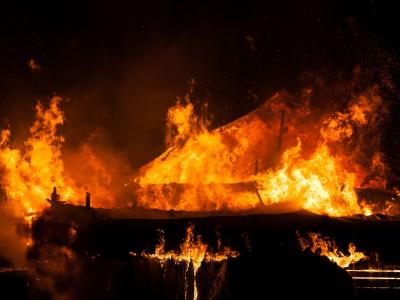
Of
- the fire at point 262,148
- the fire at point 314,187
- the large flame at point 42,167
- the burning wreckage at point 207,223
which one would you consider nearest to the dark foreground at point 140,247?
the burning wreckage at point 207,223

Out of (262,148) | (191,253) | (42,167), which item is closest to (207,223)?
(191,253)

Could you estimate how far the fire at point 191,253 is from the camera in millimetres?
8523

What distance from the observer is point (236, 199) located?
12.7 m

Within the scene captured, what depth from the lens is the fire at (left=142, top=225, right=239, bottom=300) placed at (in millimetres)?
8523

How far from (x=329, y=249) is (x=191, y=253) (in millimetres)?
2769

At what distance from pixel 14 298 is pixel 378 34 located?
14.0 metres

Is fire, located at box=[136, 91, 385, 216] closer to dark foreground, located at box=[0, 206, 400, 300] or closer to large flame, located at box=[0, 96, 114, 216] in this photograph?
large flame, located at box=[0, 96, 114, 216]

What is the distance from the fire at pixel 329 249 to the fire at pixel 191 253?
1.45 m

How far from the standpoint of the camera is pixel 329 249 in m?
8.68

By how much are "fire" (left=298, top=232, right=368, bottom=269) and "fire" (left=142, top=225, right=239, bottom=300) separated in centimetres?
145

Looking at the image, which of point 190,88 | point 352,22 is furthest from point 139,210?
point 352,22

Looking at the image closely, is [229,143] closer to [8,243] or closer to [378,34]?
[378,34]

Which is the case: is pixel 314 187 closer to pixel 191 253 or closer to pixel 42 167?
pixel 191 253

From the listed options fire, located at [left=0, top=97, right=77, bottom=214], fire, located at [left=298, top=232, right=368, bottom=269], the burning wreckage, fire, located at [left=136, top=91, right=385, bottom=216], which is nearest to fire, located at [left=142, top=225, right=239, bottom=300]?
the burning wreckage
